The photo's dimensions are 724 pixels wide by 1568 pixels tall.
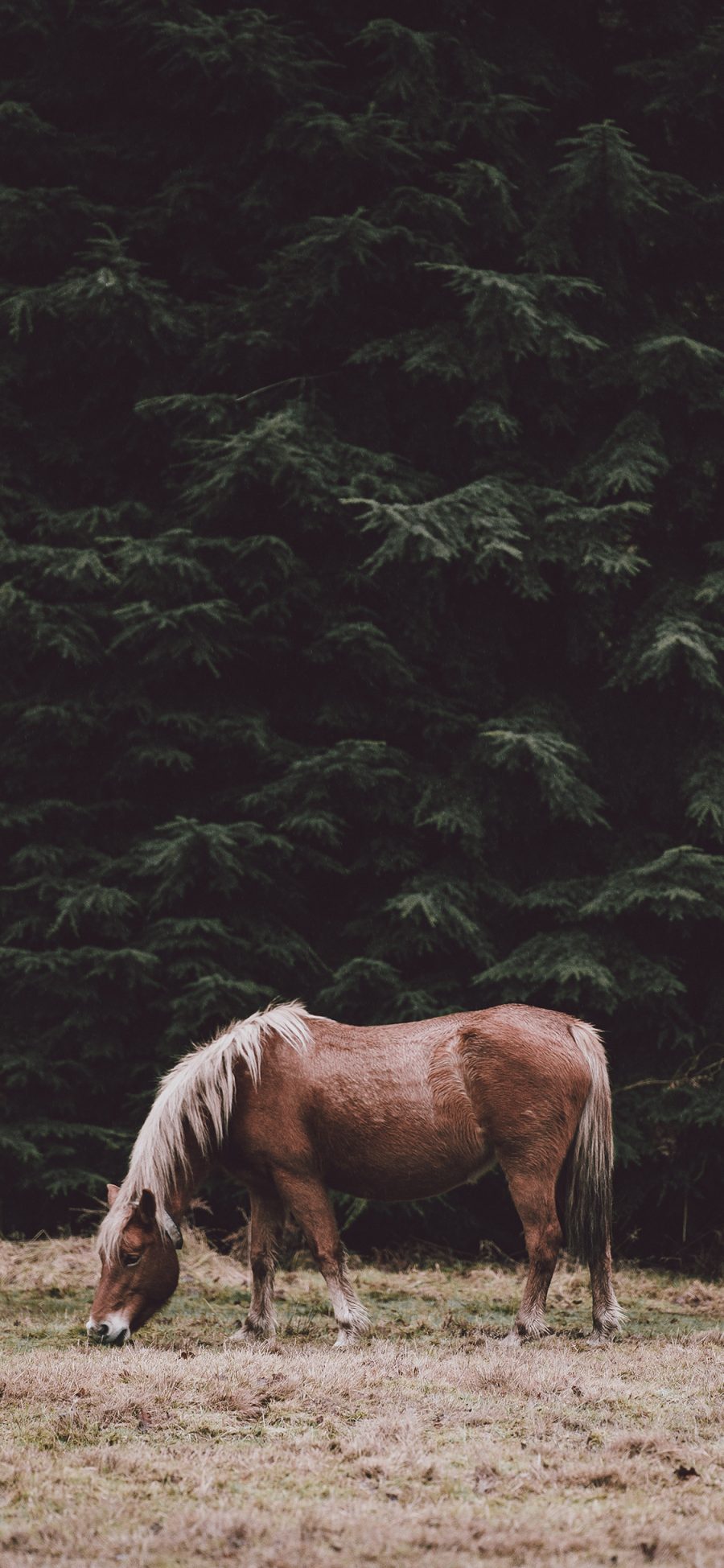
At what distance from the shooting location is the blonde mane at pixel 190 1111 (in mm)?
6750

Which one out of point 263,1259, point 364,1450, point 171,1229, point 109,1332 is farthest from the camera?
point 263,1259

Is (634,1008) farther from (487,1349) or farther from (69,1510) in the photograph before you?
(69,1510)

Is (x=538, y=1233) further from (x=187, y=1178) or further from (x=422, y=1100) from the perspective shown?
(x=187, y=1178)

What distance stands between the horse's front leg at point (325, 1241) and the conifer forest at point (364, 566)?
286 centimetres

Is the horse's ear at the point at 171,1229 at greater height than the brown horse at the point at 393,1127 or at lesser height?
lesser

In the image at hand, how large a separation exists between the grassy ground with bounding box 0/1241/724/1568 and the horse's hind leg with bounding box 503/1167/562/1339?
0.24 m

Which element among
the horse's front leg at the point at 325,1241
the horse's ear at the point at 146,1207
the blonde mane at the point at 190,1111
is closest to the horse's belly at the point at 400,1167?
the horse's front leg at the point at 325,1241

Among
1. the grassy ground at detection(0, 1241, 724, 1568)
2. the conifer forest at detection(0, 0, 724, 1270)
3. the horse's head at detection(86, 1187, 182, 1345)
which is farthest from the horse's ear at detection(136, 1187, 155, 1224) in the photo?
the conifer forest at detection(0, 0, 724, 1270)

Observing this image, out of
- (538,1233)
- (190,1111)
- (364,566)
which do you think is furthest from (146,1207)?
(364,566)

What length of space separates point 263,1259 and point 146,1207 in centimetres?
86

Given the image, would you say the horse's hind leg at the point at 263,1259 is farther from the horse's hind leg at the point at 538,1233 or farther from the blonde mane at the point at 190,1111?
the horse's hind leg at the point at 538,1233

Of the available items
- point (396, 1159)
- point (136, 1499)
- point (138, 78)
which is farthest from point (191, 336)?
point (136, 1499)

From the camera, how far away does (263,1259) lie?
7094mm

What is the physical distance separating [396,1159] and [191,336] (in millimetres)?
6893
